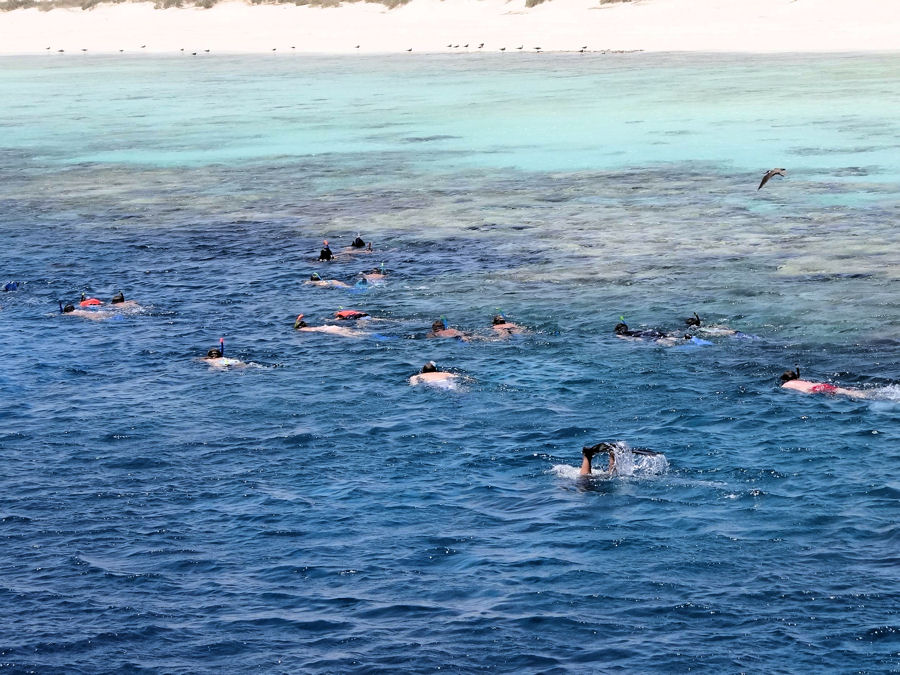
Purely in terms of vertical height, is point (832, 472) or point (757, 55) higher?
point (757, 55)

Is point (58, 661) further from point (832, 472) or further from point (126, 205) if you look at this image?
point (126, 205)

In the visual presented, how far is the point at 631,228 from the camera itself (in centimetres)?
4778

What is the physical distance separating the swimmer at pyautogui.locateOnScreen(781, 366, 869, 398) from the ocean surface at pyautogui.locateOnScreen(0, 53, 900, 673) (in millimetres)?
411

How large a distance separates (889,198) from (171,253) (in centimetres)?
2800

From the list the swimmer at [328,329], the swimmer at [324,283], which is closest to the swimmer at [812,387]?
the swimmer at [328,329]

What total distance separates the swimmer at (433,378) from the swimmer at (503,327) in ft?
13.2

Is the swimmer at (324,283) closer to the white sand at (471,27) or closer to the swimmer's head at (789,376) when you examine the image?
the swimmer's head at (789,376)

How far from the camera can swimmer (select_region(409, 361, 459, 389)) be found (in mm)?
30578

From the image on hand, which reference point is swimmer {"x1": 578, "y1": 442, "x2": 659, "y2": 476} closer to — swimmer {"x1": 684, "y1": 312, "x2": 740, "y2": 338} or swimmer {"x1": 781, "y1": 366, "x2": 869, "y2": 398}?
swimmer {"x1": 781, "y1": 366, "x2": 869, "y2": 398}

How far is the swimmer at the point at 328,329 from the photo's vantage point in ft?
116

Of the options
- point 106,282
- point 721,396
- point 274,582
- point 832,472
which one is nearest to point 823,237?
point 721,396

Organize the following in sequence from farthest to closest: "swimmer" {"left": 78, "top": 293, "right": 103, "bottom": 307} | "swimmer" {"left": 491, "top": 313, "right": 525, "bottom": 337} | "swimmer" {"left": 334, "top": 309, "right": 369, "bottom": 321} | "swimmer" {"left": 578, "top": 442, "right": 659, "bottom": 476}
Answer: "swimmer" {"left": 78, "top": 293, "right": 103, "bottom": 307} < "swimmer" {"left": 334, "top": 309, "right": 369, "bottom": 321} < "swimmer" {"left": 491, "top": 313, "right": 525, "bottom": 337} < "swimmer" {"left": 578, "top": 442, "right": 659, "bottom": 476}

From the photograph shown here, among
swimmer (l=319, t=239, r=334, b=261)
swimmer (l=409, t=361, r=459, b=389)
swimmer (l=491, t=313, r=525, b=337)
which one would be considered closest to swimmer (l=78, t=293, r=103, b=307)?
swimmer (l=319, t=239, r=334, b=261)

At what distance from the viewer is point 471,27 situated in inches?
5408
